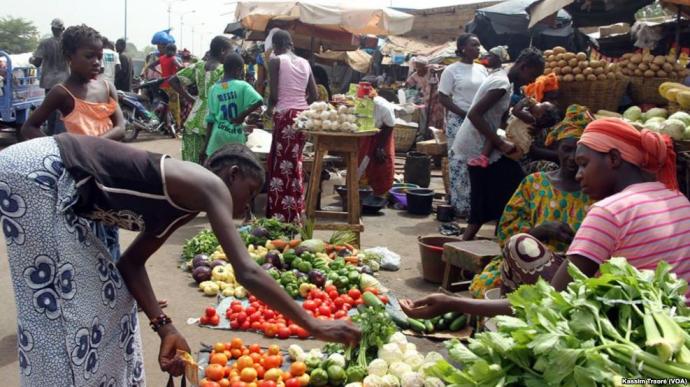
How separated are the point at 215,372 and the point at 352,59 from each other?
17062mm

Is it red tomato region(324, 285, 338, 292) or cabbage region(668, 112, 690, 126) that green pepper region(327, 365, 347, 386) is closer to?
red tomato region(324, 285, 338, 292)

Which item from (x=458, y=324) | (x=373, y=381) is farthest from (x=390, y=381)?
(x=458, y=324)

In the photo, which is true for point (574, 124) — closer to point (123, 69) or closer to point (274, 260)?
point (274, 260)

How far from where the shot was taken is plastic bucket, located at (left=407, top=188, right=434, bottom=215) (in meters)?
8.20

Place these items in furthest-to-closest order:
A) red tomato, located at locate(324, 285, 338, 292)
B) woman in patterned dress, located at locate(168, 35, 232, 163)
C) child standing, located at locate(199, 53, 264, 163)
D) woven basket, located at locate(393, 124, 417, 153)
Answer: woven basket, located at locate(393, 124, 417, 153)
woman in patterned dress, located at locate(168, 35, 232, 163)
child standing, located at locate(199, 53, 264, 163)
red tomato, located at locate(324, 285, 338, 292)

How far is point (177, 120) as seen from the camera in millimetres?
15102

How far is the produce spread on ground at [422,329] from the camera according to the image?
5.71 ft

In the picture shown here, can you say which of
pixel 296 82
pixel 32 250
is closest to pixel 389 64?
pixel 296 82

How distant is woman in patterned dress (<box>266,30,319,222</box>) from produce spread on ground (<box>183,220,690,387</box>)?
582 millimetres

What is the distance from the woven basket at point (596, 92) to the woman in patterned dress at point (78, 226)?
9.90 ft

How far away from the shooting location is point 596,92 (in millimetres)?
4438

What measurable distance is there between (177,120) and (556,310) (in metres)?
14.1

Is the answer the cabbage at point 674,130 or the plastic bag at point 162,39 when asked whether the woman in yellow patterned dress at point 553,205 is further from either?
the plastic bag at point 162,39

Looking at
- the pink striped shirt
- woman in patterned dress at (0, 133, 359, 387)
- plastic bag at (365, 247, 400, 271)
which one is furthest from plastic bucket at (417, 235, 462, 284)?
woman in patterned dress at (0, 133, 359, 387)
